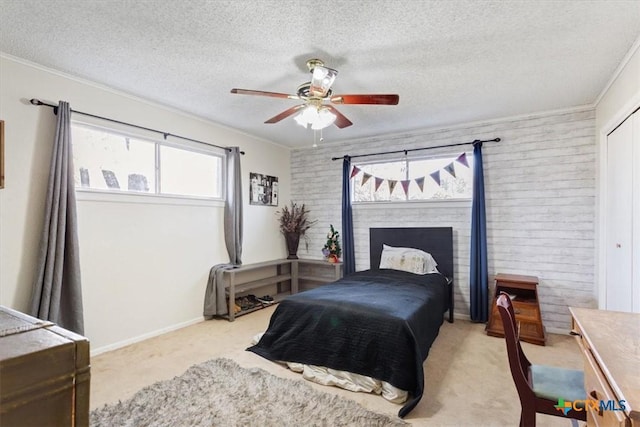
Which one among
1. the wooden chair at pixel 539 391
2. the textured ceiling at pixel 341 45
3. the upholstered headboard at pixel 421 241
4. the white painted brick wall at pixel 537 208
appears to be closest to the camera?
the wooden chair at pixel 539 391

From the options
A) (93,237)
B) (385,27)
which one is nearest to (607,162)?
(385,27)

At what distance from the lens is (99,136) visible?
3.28 metres

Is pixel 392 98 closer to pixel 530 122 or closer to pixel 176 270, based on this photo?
pixel 530 122

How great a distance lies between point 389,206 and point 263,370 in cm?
291

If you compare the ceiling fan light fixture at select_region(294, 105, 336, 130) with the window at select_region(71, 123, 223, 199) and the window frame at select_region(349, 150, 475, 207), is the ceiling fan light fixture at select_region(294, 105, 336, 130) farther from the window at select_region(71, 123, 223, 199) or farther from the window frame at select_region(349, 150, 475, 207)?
the window frame at select_region(349, 150, 475, 207)

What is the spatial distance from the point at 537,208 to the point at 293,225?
335cm

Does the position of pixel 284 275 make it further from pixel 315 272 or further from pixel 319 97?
pixel 319 97

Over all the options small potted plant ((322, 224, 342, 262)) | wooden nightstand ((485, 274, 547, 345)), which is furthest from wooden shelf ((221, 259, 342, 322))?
wooden nightstand ((485, 274, 547, 345))

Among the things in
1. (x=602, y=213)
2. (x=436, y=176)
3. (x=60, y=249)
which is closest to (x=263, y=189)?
(x=436, y=176)

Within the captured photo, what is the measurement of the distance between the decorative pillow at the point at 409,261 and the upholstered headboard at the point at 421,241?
11 cm

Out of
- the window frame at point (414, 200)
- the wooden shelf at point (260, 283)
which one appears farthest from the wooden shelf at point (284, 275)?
the window frame at point (414, 200)

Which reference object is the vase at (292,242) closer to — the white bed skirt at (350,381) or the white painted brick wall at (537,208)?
the white painted brick wall at (537,208)

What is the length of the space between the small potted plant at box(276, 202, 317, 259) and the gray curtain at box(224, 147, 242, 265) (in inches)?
41.6

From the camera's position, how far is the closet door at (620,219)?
104 inches
